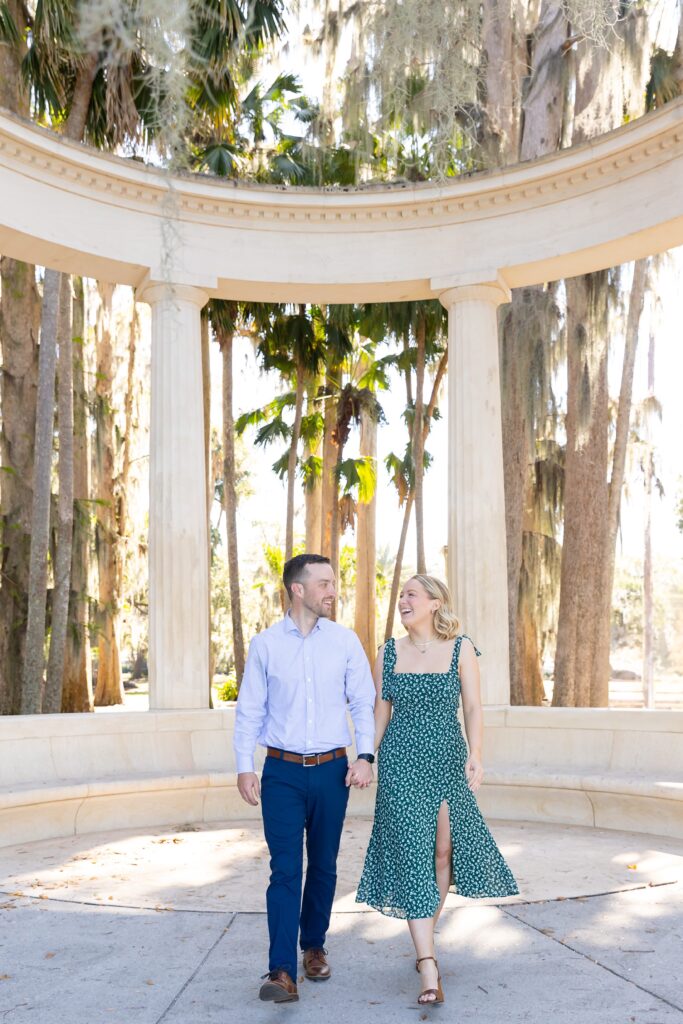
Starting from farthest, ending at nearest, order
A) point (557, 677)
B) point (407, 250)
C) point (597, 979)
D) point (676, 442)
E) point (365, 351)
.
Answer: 1. point (676, 442)
2. point (365, 351)
3. point (557, 677)
4. point (407, 250)
5. point (597, 979)

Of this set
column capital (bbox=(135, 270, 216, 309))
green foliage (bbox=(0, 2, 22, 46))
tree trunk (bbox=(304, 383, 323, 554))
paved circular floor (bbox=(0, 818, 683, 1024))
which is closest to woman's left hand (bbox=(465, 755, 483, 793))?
paved circular floor (bbox=(0, 818, 683, 1024))

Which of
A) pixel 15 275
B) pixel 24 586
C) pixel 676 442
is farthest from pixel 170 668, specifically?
pixel 676 442

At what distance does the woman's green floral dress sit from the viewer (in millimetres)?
4996

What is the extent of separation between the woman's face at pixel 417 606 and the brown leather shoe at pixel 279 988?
68.4 inches

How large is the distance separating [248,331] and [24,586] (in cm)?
676

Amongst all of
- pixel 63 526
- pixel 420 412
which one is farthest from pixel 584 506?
pixel 63 526

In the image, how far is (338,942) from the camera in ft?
18.7

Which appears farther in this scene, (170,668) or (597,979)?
(170,668)

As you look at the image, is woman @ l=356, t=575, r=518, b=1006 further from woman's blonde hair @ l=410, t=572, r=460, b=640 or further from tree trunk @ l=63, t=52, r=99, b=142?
tree trunk @ l=63, t=52, r=99, b=142

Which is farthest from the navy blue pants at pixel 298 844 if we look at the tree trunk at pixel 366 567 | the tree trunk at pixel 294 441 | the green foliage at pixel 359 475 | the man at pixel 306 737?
the tree trunk at pixel 366 567

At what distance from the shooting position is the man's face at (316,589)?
16.7 feet

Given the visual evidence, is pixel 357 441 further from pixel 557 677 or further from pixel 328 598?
pixel 328 598

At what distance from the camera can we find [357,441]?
27375mm

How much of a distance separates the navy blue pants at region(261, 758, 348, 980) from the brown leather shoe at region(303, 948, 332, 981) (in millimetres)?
34
